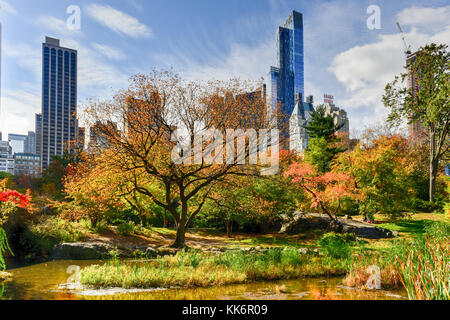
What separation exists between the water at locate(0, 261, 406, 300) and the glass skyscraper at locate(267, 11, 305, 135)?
75662 mm

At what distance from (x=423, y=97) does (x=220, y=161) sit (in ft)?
52.8

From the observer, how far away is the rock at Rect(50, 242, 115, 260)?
1088 centimetres

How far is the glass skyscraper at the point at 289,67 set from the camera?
89.9m

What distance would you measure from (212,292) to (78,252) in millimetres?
6415

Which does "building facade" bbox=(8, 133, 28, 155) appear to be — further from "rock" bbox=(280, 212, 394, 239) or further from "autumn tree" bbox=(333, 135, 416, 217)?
"autumn tree" bbox=(333, 135, 416, 217)

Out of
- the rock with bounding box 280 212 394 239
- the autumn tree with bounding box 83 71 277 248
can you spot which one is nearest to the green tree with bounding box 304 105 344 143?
the rock with bounding box 280 212 394 239

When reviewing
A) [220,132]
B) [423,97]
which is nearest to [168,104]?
[220,132]

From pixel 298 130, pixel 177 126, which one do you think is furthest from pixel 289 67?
pixel 177 126

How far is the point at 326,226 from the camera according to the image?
688 inches

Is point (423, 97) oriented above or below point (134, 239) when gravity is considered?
above

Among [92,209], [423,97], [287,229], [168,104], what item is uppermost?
[423,97]

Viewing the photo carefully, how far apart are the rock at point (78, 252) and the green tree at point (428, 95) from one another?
19300 millimetres
